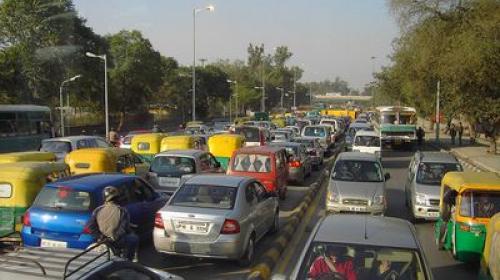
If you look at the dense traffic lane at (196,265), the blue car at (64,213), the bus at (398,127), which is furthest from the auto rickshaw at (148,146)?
the bus at (398,127)

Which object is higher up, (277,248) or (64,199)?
(64,199)

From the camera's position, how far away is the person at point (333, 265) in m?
5.73

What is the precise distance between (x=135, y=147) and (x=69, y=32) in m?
30.5

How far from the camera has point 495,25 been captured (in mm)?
31766

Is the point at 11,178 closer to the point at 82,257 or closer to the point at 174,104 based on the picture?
the point at 82,257

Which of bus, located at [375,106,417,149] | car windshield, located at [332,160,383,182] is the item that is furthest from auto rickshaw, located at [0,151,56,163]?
bus, located at [375,106,417,149]

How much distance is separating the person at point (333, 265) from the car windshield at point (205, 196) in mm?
4083

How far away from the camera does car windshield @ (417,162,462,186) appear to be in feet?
48.6

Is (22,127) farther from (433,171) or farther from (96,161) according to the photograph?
(433,171)

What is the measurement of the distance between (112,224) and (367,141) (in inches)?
782

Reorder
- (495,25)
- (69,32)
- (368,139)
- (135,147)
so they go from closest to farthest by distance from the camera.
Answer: (135,147) < (368,139) < (495,25) < (69,32)

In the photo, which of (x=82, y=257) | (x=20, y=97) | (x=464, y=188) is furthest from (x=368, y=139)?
(x=20, y=97)

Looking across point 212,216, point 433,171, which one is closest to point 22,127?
point 433,171

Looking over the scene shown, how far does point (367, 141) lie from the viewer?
26734 millimetres
